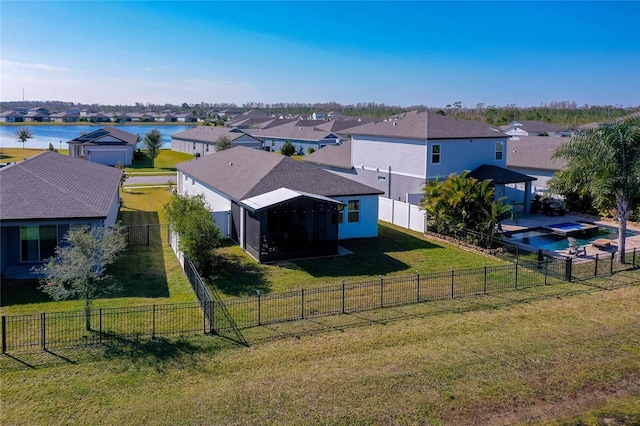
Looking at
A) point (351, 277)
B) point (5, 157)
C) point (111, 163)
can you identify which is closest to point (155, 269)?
point (351, 277)

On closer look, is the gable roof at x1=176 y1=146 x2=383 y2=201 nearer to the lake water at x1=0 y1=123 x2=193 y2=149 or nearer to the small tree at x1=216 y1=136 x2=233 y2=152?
the small tree at x1=216 y1=136 x2=233 y2=152

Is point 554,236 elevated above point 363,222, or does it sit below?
below

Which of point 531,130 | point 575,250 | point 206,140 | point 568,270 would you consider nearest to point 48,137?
point 206,140

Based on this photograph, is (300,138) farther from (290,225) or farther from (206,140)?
(290,225)

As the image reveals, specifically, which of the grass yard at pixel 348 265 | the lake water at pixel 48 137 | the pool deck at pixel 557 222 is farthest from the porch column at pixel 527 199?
the lake water at pixel 48 137

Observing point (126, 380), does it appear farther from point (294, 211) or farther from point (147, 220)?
point (147, 220)

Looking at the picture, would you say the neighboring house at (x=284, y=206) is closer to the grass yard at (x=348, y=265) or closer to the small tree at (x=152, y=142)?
the grass yard at (x=348, y=265)
